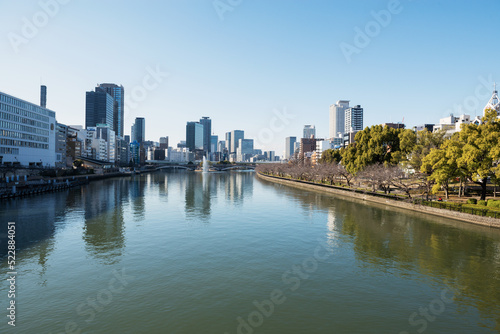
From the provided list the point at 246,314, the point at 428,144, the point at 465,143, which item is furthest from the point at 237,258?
the point at 428,144

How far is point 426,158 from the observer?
47.9 metres

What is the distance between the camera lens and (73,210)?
47.4 m

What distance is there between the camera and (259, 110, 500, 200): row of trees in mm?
40375

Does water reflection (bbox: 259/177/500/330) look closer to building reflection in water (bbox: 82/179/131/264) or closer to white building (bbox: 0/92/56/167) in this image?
building reflection in water (bbox: 82/179/131/264)

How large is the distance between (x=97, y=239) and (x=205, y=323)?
20181 mm

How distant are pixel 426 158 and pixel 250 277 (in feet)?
132

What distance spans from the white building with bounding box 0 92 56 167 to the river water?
63.6m

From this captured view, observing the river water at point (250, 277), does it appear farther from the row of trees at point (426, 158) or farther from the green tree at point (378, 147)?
the green tree at point (378, 147)

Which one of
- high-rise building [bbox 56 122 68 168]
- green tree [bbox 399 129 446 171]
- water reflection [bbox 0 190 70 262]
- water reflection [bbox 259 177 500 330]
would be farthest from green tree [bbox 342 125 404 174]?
high-rise building [bbox 56 122 68 168]

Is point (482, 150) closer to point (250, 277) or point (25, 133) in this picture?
point (250, 277)

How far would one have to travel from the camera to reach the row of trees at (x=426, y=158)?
132 feet

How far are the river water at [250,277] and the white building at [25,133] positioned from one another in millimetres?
63591

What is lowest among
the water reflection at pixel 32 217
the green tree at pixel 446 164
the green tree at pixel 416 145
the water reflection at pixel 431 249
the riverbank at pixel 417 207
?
the water reflection at pixel 32 217

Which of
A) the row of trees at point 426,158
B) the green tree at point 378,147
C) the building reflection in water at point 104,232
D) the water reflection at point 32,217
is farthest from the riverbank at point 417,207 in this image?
the water reflection at point 32,217
